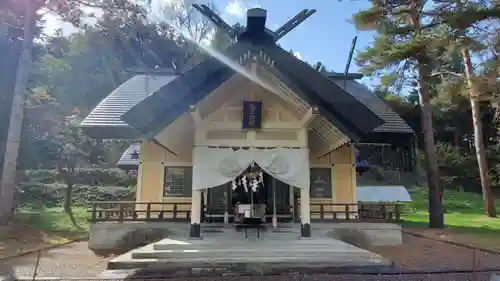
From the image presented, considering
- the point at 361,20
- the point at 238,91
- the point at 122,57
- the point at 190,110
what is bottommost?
the point at 190,110

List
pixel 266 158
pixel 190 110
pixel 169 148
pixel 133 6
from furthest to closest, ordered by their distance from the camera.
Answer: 1. pixel 133 6
2. pixel 169 148
3. pixel 266 158
4. pixel 190 110

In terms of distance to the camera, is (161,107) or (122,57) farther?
(122,57)

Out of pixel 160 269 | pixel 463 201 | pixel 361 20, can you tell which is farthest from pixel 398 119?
pixel 463 201

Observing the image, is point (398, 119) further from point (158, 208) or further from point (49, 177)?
point (49, 177)

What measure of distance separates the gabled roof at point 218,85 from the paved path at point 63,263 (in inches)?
109

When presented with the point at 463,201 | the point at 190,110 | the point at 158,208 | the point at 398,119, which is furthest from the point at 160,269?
the point at 463,201

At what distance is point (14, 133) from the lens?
470 inches

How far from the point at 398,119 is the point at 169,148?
7.76 metres

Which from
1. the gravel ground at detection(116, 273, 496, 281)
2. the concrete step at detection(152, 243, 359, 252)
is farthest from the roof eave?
the gravel ground at detection(116, 273, 496, 281)

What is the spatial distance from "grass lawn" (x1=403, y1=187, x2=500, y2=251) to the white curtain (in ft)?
17.4

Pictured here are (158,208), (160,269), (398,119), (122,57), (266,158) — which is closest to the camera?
(160,269)

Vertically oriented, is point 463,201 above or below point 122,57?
below

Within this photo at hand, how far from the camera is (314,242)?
24.1 ft

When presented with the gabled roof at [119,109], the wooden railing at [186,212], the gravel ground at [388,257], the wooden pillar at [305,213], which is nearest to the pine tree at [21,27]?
the gabled roof at [119,109]
